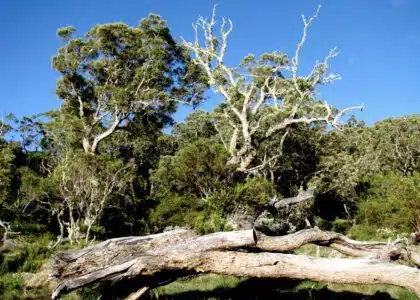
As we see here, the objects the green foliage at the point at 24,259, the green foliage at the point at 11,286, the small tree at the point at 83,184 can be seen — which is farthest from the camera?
the small tree at the point at 83,184

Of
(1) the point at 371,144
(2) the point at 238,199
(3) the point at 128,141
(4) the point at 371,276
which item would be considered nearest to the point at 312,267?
(4) the point at 371,276

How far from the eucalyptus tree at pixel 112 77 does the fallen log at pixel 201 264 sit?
21176mm

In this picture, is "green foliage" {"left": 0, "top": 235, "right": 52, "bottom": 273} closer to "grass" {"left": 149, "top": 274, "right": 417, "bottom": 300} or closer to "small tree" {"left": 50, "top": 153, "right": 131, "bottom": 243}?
"grass" {"left": 149, "top": 274, "right": 417, "bottom": 300}

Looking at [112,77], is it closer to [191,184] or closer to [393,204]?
[191,184]

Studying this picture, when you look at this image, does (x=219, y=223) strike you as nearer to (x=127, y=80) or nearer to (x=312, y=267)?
(x=312, y=267)

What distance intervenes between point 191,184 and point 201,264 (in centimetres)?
1563

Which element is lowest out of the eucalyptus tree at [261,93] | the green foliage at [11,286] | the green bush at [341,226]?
the green bush at [341,226]

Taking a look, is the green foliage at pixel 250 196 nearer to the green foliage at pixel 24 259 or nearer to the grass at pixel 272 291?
the green foliage at pixel 24 259

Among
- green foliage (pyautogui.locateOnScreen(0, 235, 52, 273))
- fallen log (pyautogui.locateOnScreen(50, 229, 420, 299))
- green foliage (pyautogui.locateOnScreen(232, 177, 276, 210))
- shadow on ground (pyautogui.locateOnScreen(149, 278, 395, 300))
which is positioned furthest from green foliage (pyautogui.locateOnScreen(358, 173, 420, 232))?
green foliage (pyautogui.locateOnScreen(0, 235, 52, 273))

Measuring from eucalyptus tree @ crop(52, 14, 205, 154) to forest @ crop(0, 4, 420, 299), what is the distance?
3.9 inches

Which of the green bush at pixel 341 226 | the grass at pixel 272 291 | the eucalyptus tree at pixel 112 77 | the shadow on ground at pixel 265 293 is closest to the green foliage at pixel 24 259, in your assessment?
the grass at pixel 272 291

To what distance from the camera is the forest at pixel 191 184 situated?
5992mm

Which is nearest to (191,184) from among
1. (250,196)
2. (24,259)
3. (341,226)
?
(250,196)

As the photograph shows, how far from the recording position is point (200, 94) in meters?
31.2
